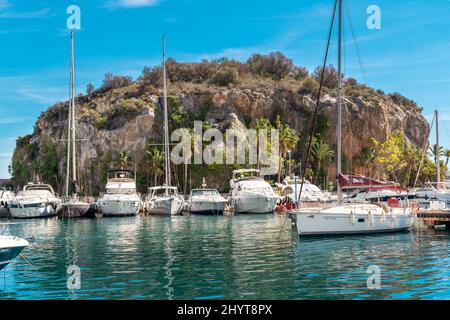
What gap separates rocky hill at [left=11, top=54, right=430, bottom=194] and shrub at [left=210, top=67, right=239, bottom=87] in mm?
179

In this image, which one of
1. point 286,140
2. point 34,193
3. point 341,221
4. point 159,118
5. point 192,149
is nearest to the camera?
point 341,221

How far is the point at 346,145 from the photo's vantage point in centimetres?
8575

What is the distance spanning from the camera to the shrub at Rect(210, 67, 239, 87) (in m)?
92.6

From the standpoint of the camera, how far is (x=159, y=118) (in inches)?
3282

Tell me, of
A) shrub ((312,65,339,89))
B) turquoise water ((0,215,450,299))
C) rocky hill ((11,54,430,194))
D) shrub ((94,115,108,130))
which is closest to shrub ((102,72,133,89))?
rocky hill ((11,54,430,194))

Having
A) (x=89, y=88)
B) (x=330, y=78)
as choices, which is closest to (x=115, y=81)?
(x=89, y=88)

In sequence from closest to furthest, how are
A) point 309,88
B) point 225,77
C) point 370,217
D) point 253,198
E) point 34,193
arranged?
1. point 370,217
2. point 253,198
3. point 34,193
4. point 309,88
5. point 225,77

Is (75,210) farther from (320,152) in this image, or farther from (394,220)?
(320,152)

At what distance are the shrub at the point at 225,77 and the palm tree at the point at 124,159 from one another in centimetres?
2399

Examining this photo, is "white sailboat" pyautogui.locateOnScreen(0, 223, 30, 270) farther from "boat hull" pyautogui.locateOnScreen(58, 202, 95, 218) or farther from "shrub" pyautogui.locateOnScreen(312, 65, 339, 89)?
"shrub" pyautogui.locateOnScreen(312, 65, 339, 89)

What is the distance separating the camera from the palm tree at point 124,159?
76688 millimetres

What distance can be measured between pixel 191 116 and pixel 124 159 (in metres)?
14.6
